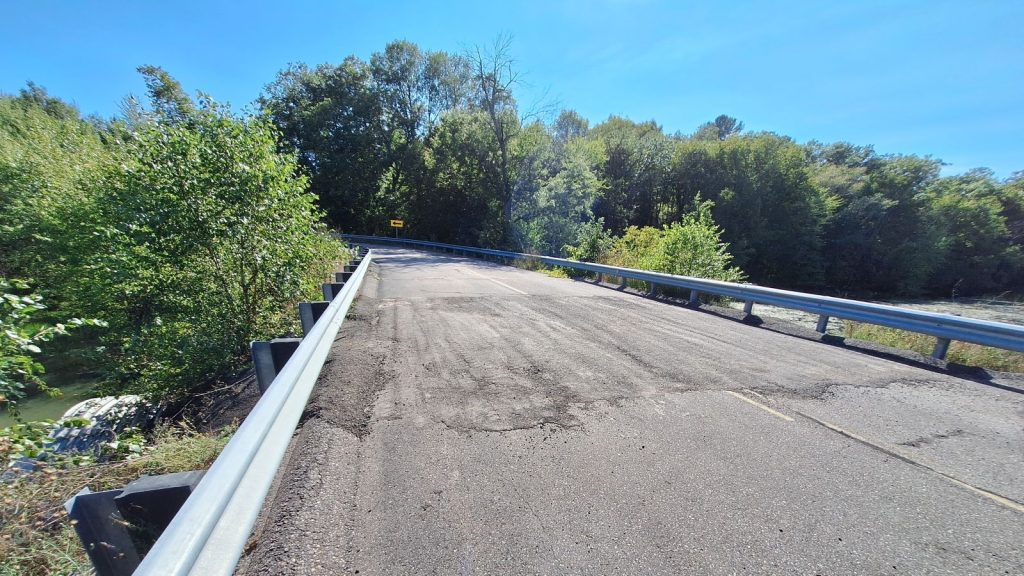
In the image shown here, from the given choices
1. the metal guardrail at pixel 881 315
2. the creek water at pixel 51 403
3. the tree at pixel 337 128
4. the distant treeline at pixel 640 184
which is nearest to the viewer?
the metal guardrail at pixel 881 315

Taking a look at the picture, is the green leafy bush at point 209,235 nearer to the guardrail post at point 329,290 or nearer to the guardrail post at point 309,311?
the guardrail post at point 329,290

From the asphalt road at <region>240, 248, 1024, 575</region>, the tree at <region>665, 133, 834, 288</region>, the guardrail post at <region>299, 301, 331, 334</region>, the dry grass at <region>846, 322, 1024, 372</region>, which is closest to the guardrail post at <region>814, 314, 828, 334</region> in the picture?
the dry grass at <region>846, 322, 1024, 372</region>

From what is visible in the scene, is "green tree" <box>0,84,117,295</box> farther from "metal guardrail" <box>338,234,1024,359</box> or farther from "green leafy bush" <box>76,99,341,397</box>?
"metal guardrail" <box>338,234,1024,359</box>

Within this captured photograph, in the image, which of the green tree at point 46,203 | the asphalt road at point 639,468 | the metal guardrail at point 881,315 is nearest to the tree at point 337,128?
the green tree at point 46,203

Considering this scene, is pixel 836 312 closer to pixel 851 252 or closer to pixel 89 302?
pixel 89 302

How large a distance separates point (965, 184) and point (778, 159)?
23406 millimetres

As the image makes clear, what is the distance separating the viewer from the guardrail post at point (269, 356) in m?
2.77

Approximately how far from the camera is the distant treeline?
2723cm

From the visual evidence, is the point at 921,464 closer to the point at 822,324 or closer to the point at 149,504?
the point at 822,324

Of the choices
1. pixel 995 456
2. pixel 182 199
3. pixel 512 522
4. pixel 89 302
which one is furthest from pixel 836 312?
pixel 89 302

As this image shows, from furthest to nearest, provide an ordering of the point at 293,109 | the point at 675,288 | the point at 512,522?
the point at 293,109, the point at 675,288, the point at 512,522

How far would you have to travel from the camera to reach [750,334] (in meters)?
6.17

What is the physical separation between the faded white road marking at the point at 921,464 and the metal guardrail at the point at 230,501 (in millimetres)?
4034

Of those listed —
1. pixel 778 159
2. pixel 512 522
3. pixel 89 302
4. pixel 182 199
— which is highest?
pixel 778 159
